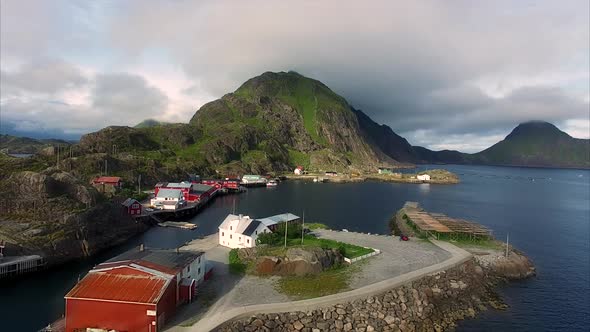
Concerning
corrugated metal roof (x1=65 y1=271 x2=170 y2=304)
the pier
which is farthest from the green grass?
the pier

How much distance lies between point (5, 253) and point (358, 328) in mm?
45662

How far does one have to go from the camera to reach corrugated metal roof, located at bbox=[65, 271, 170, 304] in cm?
3138

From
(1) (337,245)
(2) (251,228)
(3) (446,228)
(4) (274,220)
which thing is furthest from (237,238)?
(3) (446,228)

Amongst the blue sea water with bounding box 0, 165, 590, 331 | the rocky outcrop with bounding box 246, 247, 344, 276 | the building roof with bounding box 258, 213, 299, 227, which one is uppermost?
the building roof with bounding box 258, 213, 299, 227

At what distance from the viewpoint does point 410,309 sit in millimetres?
39281

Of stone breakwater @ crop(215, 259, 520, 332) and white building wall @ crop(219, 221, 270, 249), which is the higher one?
white building wall @ crop(219, 221, 270, 249)

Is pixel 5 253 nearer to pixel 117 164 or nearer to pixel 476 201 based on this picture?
pixel 117 164

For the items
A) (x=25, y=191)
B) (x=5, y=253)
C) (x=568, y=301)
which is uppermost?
(x=25, y=191)

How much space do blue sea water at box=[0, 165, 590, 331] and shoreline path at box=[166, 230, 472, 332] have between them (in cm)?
849

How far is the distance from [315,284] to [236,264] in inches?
440

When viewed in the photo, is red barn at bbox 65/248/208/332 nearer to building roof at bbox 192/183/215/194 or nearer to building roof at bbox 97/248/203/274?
building roof at bbox 97/248/203/274

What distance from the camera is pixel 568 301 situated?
4706 centimetres

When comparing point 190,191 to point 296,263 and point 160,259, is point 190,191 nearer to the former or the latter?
point 296,263

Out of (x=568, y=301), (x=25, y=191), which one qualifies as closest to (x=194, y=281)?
(x=25, y=191)
